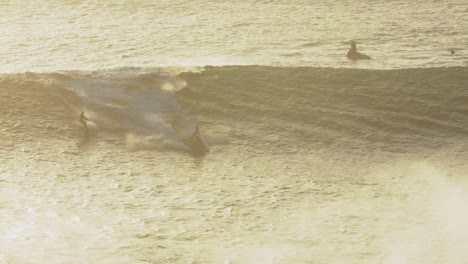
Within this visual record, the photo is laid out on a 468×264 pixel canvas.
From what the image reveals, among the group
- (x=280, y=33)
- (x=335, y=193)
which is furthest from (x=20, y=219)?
(x=280, y=33)

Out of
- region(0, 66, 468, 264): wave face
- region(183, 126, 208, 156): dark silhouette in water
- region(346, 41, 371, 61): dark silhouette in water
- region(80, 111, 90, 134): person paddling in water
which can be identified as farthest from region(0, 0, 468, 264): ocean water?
region(346, 41, 371, 61): dark silhouette in water

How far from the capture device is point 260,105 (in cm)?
4225

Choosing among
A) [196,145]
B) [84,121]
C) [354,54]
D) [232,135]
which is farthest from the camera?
[354,54]

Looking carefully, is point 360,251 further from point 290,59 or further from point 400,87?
point 290,59

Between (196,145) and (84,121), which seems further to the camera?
(84,121)

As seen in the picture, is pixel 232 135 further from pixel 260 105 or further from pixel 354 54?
pixel 354 54

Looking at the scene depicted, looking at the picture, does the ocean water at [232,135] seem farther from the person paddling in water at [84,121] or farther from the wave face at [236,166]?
the person paddling in water at [84,121]

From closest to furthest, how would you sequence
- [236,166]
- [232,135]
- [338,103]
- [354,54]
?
[236,166] < [232,135] < [338,103] < [354,54]

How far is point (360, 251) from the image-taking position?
95.9 feet

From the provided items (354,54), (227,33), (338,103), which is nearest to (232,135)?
(338,103)

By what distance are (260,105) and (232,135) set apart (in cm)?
352

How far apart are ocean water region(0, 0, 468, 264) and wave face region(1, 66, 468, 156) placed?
0.09 m

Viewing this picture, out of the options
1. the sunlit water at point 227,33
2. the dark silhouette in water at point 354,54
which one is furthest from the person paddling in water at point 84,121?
the dark silhouette in water at point 354,54

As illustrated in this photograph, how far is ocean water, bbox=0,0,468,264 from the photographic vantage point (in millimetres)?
30219
